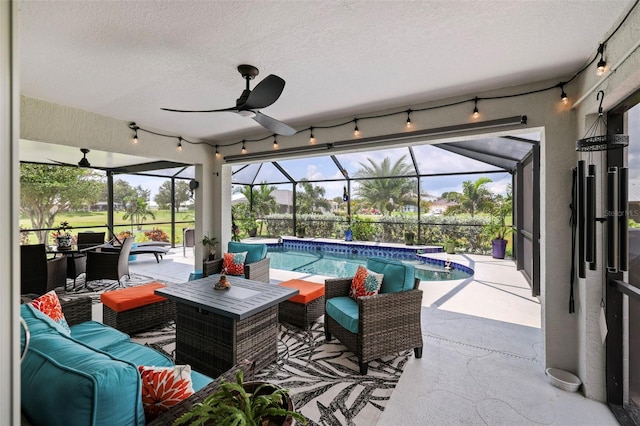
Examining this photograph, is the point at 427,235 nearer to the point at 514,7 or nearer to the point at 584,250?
the point at 584,250

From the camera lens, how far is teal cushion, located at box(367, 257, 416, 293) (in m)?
3.06

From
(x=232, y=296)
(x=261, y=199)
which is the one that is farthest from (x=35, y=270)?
(x=261, y=199)

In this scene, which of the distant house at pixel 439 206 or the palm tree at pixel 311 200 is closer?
the distant house at pixel 439 206

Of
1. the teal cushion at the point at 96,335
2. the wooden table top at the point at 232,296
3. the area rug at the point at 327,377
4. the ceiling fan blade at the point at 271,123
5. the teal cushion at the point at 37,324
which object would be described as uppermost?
the ceiling fan blade at the point at 271,123

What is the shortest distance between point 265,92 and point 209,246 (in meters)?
3.99

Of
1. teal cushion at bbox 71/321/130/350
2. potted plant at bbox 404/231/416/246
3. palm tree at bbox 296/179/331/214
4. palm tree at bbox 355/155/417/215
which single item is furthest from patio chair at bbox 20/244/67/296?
potted plant at bbox 404/231/416/246

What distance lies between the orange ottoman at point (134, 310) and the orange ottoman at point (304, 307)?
1456 millimetres

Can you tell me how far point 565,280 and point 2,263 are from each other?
3.61 meters

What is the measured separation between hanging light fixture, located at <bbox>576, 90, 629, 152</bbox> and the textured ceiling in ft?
1.85

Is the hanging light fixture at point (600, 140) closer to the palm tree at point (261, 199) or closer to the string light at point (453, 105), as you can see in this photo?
the string light at point (453, 105)

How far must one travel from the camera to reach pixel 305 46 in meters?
2.39

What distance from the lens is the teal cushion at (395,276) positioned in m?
3.06

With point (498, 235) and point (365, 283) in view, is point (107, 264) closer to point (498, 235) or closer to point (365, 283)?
point (365, 283)

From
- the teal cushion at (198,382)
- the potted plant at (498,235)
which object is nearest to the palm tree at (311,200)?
the potted plant at (498,235)
